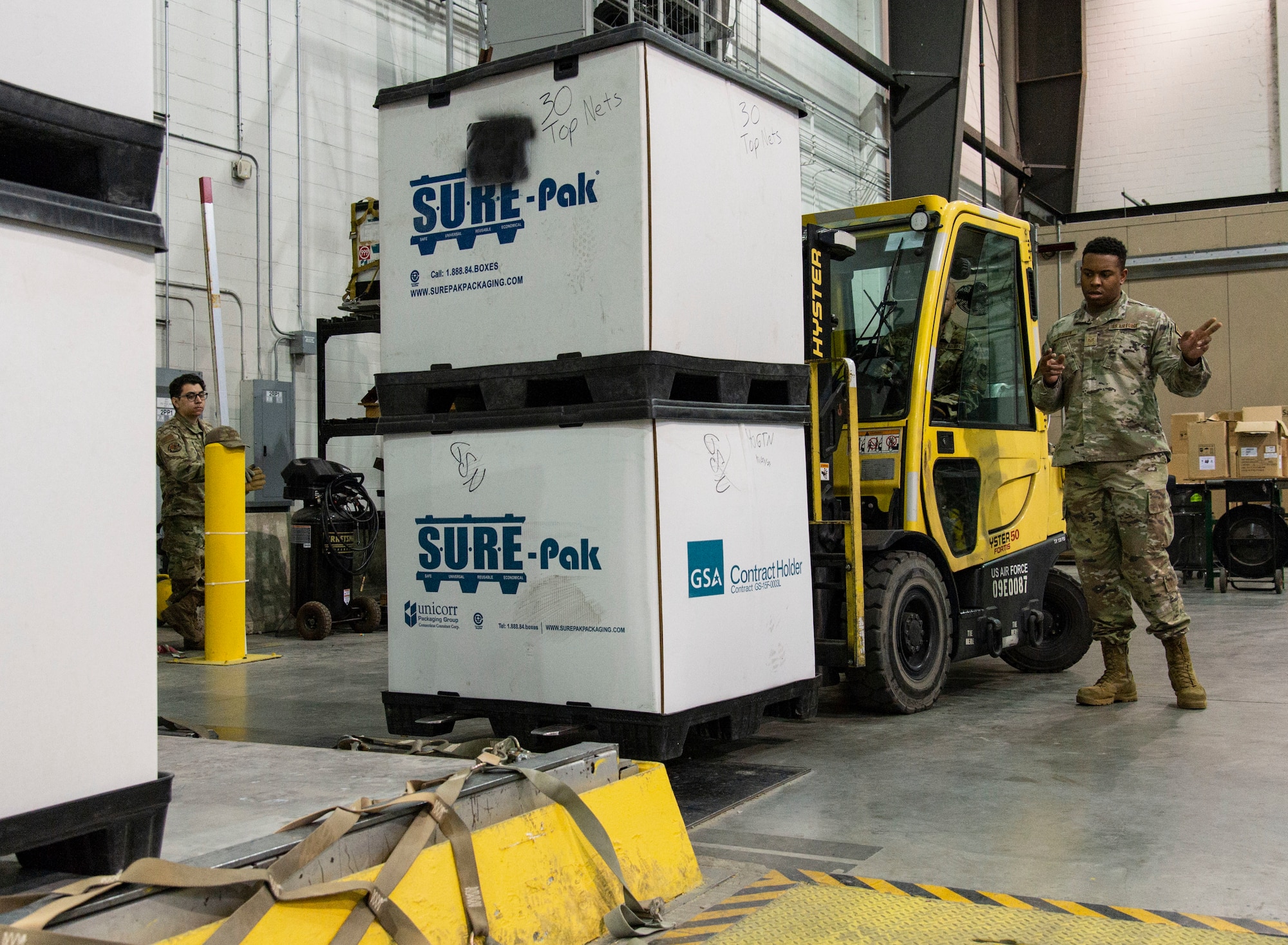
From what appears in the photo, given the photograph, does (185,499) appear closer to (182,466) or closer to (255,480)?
(182,466)

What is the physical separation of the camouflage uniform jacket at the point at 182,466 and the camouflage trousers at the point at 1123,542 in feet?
18.5

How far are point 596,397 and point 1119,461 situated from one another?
10.0 ft

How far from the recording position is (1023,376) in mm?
6512

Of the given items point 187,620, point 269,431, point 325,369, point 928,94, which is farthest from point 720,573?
point 928,94

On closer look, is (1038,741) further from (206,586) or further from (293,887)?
(206,586)

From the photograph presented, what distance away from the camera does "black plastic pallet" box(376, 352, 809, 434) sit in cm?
377

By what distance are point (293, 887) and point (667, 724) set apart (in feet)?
5.50

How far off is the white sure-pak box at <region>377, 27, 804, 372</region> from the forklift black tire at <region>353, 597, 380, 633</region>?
5.54 metres

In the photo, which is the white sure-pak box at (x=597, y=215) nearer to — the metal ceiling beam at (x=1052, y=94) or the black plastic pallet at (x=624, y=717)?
the black plastic pallet at (x=624, y=717)

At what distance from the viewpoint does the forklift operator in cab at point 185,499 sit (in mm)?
8414

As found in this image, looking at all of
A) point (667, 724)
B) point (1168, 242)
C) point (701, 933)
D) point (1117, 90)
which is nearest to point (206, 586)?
point (667, 724)

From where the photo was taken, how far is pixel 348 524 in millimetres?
9469

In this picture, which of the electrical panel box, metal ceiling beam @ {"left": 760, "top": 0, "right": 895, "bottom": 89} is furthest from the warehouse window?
metal ceiling beam @ {"left": 760, "top": 0, "right": 895, "bottom": 89}

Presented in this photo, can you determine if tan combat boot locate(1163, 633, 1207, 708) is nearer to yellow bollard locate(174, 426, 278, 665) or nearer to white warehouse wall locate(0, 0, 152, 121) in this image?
white warehouse wall locate(0, 0, 152, 121)
